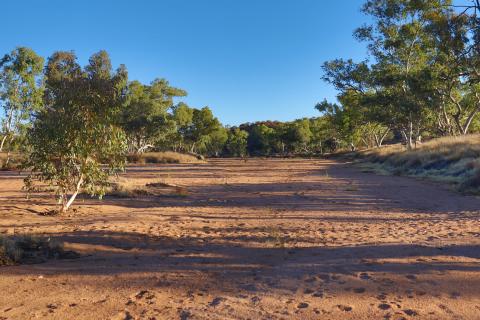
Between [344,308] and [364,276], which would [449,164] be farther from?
[344,308]

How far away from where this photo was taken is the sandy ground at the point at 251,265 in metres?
4.39

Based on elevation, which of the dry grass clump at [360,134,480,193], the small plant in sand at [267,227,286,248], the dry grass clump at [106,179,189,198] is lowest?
the small plant in sand at [267,227,286,248]

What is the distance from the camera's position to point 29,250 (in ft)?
21.7

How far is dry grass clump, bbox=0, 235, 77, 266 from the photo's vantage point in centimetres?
612

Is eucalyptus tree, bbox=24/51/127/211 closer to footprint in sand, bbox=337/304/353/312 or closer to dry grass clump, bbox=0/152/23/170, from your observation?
footprint in sand, bbox=337/304/353/312

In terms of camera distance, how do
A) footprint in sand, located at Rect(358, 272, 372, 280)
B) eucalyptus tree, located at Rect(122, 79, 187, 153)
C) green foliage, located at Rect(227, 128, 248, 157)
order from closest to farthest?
footprint in sand, located at Rect(358, 272, 372, 280) → eucalyptus tree, located at Rect(122, 79, 187, 153) → green foliage, located at Rect(227, 128, 248, 157)

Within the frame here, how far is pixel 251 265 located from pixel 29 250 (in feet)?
11.7

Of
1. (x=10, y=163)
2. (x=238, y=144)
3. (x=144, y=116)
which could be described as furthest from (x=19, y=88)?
(x=238, y=144)

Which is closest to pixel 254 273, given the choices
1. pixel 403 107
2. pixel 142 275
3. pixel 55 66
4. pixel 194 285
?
pixel 194 285

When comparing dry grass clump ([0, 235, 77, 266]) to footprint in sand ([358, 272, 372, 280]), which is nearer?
footprint in sand ([358, 272, 372, 280])

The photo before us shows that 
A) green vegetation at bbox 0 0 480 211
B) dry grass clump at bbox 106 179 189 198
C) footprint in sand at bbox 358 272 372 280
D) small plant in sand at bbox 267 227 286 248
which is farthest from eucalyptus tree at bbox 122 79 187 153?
footprint in sand at bbox 358 272 372 280

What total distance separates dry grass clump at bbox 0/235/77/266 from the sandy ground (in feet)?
0.99

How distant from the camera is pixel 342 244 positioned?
723 cm

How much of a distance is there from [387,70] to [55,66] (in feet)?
97.3
